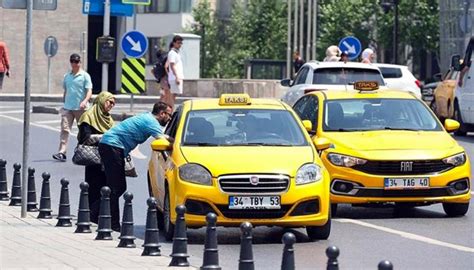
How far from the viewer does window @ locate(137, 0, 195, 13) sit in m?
84.9

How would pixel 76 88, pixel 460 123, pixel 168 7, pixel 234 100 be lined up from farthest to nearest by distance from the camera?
→ 1. pixel 168 7
2. pixel 460 123
3. pixel 76 88
4. pixel 234 100

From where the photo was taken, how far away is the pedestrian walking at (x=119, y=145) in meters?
16.3

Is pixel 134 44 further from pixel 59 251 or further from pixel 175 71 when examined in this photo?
pixel 59 251

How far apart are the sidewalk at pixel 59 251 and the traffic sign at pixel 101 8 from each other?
16423 millimetres

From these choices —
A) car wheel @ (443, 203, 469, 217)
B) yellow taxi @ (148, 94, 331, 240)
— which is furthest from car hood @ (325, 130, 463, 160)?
yellow taxi @ (148, 94, 331, 240)

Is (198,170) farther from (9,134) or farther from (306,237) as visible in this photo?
(9,134)

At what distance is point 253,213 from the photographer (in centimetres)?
1489

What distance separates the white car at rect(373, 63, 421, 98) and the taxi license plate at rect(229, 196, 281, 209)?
87.9 ft

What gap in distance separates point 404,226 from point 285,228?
1.33 metres

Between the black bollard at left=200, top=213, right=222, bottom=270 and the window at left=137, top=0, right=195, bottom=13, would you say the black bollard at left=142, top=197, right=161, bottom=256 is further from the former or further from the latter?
the window at left=137, top=0, right=195, bottom=13

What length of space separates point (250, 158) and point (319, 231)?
3.34 feet

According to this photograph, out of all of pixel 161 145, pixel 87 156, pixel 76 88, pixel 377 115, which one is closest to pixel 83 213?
pixel 161 145

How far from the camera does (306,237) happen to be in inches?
620

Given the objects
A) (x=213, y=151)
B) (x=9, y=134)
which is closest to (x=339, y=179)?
(x=213, y=151)
